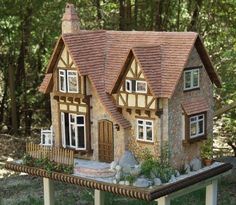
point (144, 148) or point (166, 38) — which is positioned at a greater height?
point (166, 38)

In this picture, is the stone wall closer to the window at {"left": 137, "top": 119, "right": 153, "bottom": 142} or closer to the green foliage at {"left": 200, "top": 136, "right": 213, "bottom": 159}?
the window at {"left": 137, "top": 119, "right": 153, "bottom": 142}

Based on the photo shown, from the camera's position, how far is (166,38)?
994 centimetres

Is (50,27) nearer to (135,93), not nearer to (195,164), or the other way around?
(135,93)

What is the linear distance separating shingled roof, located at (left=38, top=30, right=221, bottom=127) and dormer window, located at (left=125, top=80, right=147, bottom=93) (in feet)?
0.61

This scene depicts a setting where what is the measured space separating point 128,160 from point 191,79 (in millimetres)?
1869

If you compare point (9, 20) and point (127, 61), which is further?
point (9, 20)

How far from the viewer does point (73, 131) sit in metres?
10.6

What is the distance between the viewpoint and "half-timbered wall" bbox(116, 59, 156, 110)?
9523 millimetres

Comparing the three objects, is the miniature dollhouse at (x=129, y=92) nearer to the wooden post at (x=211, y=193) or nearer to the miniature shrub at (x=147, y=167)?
the miniature shrub at (x=147, y=167)

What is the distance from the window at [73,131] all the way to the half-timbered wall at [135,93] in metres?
1.04

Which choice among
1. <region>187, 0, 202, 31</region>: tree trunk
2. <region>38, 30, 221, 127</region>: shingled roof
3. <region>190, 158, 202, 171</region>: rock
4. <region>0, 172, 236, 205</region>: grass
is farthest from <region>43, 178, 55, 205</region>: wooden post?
<region>187, 0, 202, 31</region>: tree trunk

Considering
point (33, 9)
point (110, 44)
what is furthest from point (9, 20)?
point (110, 44)

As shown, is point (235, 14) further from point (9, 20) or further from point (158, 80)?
point (158, 80)

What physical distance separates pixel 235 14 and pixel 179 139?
33.2 feet
